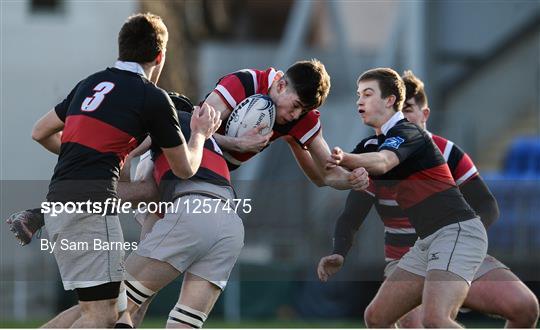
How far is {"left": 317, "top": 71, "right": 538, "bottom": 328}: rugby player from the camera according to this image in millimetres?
7379

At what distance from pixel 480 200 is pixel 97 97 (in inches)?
117

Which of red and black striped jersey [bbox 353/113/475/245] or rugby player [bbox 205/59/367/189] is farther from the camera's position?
red and black striped jersey [bbox 353/113/475/245]

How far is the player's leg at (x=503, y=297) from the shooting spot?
7340 mm

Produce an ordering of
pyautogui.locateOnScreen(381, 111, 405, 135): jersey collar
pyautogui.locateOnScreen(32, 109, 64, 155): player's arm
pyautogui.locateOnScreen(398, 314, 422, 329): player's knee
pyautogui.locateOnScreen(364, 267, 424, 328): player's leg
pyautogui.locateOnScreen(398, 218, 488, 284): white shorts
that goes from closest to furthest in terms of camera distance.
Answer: pyautogui.locateOnScreen(32, 109, 64, 155): player's arm
pyautogui.locateOnScreen(398, 218, 488, 284): white shorts
pyautogui.locateOnScreen(381, 111, 405, 135): jersey collar
pyautogui.locateOnScreen(364, 267, 424, 328): player's leg
pyautogui.locateOnScreen(398, 314, 422, 329): player's knee

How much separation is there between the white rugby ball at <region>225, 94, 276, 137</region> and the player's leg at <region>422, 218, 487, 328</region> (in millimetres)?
1297

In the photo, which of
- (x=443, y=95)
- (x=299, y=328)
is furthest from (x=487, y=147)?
(x=299, y=328)

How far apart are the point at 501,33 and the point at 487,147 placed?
2.18 m

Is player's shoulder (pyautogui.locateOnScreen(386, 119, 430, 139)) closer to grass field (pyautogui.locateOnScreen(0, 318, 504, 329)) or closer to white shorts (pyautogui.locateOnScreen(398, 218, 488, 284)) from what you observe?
white shorts (pyautogui.locateOnScreen(398, 218, 488, 284))

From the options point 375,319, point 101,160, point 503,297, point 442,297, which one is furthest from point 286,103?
point 503,297

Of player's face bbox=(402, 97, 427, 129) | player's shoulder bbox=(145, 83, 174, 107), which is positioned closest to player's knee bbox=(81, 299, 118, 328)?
player's shoulder bbox=(145, 83, 174, 107)

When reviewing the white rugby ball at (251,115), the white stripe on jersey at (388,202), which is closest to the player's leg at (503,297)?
the white stripe on jersey at (388,202)

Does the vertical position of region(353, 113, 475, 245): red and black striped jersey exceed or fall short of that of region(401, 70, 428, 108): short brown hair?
it falls short

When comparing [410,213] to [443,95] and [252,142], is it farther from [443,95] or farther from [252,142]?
[443,95]

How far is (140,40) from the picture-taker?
6281 mm
